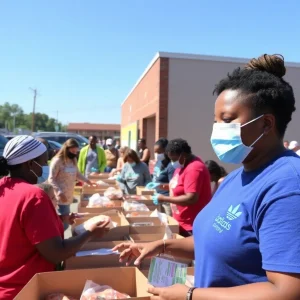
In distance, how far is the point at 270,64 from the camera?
1.39m

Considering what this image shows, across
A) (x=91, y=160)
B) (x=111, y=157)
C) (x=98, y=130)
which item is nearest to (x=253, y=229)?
(x=91, y=160)

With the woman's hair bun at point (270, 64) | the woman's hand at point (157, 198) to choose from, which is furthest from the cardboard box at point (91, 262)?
the woman's hair bun at point (270, 64)

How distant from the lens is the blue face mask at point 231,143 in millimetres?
1320

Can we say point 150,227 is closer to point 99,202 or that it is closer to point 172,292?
point 99,202

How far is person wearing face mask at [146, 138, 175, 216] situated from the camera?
5387 millimetres

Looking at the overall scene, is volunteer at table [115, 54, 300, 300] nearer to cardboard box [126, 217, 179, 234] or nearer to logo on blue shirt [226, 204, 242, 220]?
logo on blue shirt [226, 204, 242, 220]

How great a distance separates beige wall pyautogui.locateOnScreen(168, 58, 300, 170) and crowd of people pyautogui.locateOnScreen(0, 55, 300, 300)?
9570 mm

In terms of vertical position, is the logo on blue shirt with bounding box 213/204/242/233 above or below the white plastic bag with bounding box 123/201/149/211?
above

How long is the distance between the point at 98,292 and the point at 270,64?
154 centimetres

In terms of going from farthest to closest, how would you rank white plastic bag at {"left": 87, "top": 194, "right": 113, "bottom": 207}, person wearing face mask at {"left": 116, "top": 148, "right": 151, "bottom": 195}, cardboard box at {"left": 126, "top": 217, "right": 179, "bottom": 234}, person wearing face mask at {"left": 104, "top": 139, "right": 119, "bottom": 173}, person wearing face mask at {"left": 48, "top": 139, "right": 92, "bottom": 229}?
1. person wearing face mask at {"left": 104, "top": 139, "right": 119, "bottom": 173}
2. person wearing face mask at {"left": 116, "top": 148, "right": 151, "bottom": 195}
3. person wearing face mask at {"left": 48, "top": 139, "right": 92, "bottom": 229}
4. white plastic bag at {"left": 87, "top": 194, "right": 113, "bottom": 207}
5. cardboard box at {"left": 126, "top": 217, "right": 179, "bottom": 234}

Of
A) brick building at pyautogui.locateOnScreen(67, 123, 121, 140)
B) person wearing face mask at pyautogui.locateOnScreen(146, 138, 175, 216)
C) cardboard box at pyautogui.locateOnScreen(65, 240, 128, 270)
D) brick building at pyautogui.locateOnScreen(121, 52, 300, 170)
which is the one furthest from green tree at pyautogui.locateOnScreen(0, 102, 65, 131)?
cardboard box at pyautogui.locateOnScreen(65, 240, 128, 270)

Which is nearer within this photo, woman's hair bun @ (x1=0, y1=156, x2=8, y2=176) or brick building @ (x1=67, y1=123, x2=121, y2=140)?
woman's hair bun @ (x1=0, y1=156, x2=8, y2=176)

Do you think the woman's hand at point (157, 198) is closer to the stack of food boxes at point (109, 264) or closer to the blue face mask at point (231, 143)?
the stack of food boxes at point (109, 264)

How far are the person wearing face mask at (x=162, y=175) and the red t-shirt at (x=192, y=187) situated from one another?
4.83ft
